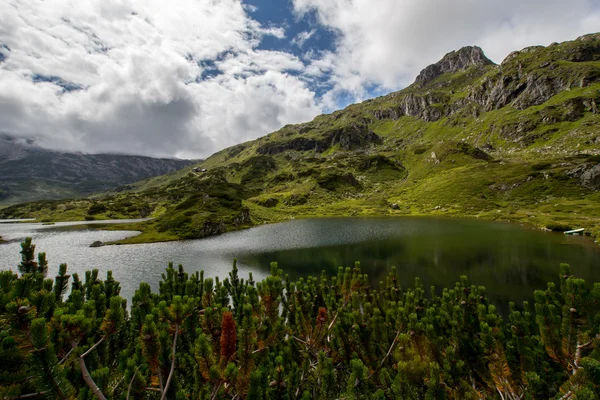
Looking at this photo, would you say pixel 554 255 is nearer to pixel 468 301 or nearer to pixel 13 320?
pixel 468 301

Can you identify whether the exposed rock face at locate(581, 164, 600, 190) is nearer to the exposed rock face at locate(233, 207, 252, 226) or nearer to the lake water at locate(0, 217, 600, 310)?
→ the lake water at locate(0, 217, 600, 310)

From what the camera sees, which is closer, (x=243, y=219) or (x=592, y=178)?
(x=592, y=178)

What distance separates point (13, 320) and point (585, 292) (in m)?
12.8

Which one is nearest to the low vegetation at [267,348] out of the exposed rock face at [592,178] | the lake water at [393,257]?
the lake water at [393,257]

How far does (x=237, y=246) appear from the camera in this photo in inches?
3140

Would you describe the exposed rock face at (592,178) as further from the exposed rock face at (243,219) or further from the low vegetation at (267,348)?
the low vegetation at (267,348)

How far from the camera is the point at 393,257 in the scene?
5675 centimetres

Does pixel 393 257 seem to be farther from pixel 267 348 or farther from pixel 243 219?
pixel 243 219

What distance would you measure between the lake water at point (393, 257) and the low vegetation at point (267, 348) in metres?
26.9

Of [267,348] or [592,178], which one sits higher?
[592,178]

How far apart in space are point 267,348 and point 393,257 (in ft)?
174

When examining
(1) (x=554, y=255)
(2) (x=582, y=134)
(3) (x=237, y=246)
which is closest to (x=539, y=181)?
(2) (x=582, y=134)

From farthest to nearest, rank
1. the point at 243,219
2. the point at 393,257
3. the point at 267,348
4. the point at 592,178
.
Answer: the point at 243,219 → the point at 592,178 → the point at 393,257 → the point at 267,348

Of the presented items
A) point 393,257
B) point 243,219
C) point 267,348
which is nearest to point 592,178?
point 393,257
